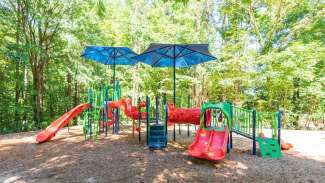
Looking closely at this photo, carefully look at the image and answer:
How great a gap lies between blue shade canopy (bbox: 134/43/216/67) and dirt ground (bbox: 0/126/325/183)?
291 cm

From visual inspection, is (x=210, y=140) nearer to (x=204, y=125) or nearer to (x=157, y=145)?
(x=204, y=125)

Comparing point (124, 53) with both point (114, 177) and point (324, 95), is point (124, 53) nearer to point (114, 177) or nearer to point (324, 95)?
point (114, 177)

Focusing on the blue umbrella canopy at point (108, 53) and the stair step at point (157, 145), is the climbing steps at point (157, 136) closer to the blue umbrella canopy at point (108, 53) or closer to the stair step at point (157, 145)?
the stair step at point (157, 145)

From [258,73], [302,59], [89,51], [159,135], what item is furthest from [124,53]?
[302,59]

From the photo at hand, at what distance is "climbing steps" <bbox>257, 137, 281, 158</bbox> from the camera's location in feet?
19.9

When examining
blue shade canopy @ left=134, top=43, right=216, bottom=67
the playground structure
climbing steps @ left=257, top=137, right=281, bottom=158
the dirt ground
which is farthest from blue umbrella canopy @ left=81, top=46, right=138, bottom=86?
climbing steps @ left=257, top=137, right=281, bottom=158

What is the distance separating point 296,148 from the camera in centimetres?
712

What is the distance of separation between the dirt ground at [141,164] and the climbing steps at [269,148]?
0.24 meters

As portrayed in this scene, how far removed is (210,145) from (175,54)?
334 cm

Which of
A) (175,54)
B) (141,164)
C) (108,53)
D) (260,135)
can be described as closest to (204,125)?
(260,135)

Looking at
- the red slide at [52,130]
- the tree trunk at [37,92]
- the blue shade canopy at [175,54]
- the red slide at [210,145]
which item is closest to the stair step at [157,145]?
the red slide at [210,145]

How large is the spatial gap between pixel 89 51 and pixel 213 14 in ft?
37.8

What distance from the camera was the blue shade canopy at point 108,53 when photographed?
861 cm

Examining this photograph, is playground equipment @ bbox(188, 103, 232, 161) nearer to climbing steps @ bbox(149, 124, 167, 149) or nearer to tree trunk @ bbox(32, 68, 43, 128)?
climbing steps @ bbox(149, 124, 167, 149)
